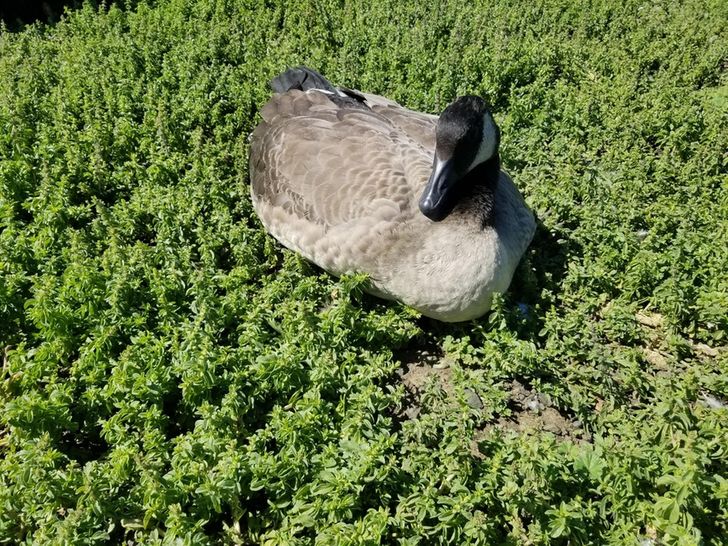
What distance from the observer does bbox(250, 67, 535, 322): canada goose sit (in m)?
3.95

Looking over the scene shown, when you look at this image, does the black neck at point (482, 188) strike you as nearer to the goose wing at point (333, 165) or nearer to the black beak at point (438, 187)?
the black beak at point (438, 187)

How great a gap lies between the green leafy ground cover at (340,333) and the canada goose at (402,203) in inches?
10.8

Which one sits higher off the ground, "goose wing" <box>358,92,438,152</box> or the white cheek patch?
the white cheek patch

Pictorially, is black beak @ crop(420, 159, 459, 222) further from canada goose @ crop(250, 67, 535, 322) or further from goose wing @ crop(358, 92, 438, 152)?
goose wing @ crop(358, 92, 438, 152)

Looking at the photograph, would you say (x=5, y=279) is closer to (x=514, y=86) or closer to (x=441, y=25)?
(x=514, y=86)

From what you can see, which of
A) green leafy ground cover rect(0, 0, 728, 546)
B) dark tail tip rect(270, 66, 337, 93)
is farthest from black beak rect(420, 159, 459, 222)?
dark tail tip rect(270, 66, 337, 93)

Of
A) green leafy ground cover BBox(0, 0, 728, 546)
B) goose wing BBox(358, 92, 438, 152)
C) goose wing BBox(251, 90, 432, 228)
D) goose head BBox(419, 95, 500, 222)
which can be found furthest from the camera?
goose wing BBox(358, 92, 438, 152)

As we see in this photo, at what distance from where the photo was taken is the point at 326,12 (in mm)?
8289

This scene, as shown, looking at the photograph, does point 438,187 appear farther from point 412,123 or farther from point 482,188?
point 412,123

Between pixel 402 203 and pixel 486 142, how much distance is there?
738 mm

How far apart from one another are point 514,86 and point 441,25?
1.85 metres

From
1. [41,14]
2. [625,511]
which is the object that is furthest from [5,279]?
[41,14]

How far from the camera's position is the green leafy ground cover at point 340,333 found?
2998mm

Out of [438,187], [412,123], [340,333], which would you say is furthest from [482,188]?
[340,333]
